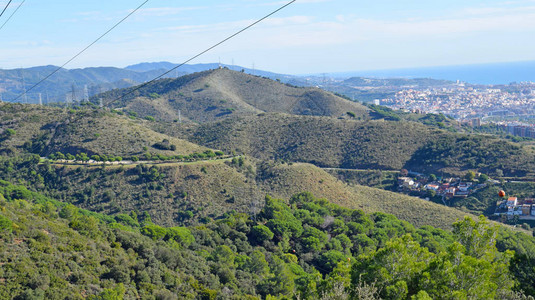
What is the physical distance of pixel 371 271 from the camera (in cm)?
1467

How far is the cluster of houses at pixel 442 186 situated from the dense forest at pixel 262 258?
18.4 m

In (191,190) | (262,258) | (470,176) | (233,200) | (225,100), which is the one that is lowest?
(233,200)

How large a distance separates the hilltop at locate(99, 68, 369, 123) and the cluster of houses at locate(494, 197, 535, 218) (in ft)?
160

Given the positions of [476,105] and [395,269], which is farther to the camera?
[476,105]

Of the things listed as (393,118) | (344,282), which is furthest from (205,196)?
(393,118)

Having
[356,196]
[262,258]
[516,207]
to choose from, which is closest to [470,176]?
[516,207]

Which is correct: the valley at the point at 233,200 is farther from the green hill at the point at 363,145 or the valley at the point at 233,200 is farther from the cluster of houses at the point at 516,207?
the cluster of houses at the point at 516,207

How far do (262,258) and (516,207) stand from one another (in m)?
32.8

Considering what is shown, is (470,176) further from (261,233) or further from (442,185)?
(261,233)

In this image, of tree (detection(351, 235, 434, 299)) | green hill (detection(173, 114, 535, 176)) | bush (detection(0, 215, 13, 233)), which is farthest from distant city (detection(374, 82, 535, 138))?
bush (detection(0, 215, 13, 233))

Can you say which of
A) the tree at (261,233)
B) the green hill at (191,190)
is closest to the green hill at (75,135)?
the green hill at (191,190)

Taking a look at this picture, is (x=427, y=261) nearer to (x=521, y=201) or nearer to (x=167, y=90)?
(x=521, y=201)

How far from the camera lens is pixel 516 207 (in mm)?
48656

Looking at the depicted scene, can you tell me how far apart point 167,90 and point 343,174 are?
68.3m
